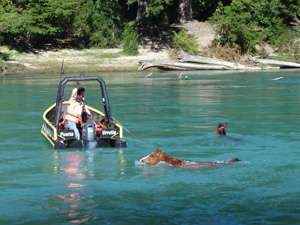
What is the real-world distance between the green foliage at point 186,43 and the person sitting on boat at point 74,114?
112ft

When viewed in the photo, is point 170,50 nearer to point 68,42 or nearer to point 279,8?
point 68,42

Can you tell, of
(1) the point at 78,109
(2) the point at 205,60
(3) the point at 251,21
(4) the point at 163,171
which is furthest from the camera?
(3) the point at 251,21

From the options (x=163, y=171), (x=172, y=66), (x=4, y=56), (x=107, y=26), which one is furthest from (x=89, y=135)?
(x=107, y=26)

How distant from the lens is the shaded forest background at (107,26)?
46.8 meters

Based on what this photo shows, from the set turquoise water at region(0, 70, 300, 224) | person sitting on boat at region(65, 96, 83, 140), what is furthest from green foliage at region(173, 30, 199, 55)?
person sitting on boat at region(65, 96, 83, 140)

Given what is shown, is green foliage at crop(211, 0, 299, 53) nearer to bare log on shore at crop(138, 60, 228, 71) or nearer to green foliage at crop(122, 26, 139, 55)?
bare log on shore at crop(138, 60, 228, 71)

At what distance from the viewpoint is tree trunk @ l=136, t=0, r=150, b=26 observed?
54.0 metres

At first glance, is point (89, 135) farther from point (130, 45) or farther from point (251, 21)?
point (251, 21)

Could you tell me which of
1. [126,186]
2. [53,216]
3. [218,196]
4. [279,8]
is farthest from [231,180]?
[279,8]

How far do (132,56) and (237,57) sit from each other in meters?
8.81

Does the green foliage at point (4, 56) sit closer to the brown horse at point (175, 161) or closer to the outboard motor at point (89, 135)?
the outboard motor at point (89, 135)

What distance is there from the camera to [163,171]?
11.6 meters

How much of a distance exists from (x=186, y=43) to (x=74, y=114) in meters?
34.8

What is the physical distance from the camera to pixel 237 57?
47.3 meters
